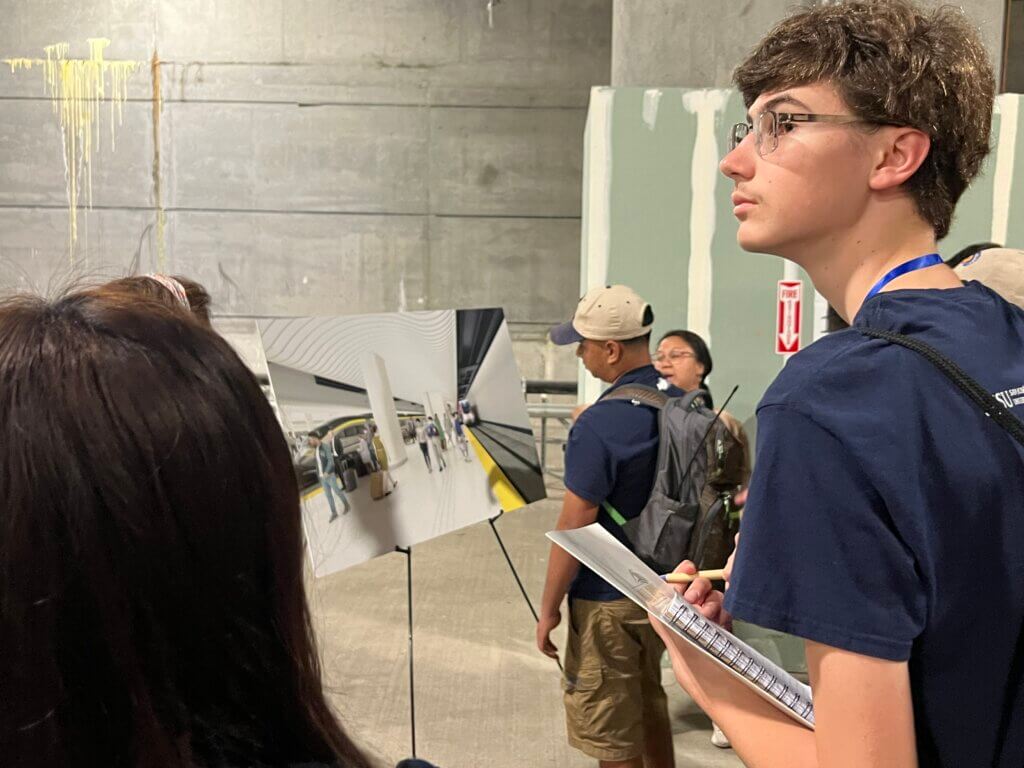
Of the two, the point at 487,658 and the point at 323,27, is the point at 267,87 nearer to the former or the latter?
the point at 323,27

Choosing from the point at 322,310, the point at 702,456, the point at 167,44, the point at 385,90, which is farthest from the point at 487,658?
the point at 167,44

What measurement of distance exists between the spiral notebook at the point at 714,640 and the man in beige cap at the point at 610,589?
5.56 ft

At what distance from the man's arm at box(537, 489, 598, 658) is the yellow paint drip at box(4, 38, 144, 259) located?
28.0 ft

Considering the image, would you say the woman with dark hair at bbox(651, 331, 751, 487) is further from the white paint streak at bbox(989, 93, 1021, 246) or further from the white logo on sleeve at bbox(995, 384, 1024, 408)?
the white logo on sleeve at bbox(995, 384, 1024, 408)

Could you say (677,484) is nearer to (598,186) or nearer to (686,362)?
(686,362)

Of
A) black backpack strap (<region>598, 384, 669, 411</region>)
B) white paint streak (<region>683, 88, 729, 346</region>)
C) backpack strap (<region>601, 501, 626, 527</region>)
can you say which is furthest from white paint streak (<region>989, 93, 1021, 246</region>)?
backpack strap (<region>601, 501, 626, 527</region>)

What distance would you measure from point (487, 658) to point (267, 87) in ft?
23.4

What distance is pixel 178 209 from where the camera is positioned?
10117 millimetres

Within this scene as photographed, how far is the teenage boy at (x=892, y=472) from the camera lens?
3.36 feet

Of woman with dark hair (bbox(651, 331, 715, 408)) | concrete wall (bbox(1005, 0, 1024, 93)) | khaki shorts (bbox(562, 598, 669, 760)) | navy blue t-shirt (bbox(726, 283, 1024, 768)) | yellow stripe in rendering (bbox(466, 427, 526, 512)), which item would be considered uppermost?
concrete wall (bbox(1005, 0, 1024, 93))

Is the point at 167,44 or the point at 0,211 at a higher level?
the point at 167,44

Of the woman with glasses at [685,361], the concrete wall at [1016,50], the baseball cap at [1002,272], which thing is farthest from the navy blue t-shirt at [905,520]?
the concrete wall at [1016,50]

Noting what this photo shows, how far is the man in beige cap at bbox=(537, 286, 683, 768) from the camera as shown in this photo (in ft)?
10.1

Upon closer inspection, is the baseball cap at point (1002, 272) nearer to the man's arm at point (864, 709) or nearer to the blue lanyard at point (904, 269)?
the blue lanyard at point (904, 269)
